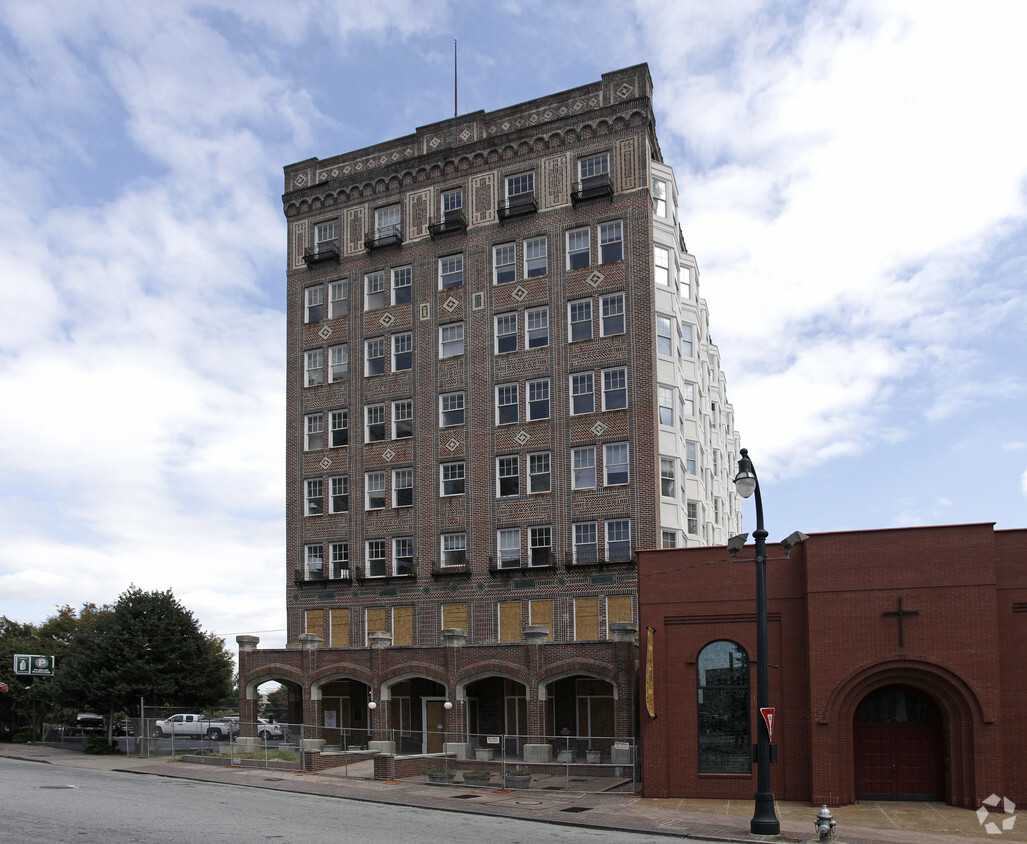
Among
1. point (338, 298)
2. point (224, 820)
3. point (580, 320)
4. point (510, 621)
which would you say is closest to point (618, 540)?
point (510, 621)

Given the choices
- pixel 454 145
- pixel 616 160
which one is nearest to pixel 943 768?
pixel 616 160

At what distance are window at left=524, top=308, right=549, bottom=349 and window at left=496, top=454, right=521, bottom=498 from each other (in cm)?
526

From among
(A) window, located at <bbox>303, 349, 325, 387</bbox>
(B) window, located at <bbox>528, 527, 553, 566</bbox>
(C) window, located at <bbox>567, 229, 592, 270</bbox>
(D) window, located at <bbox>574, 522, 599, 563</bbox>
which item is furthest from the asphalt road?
(C) window, located at <bbox>567, 229, 592, 270</bbox>

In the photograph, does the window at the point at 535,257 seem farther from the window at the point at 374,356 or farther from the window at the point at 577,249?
the window at the point at 374,356

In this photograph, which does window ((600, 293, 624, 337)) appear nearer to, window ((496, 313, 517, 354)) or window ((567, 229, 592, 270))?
window ((567, 229, 592, 270))

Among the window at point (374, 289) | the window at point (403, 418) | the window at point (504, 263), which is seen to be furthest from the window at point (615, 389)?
the window at point (374, 289)

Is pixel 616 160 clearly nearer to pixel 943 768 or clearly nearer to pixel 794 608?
pixel 794 608

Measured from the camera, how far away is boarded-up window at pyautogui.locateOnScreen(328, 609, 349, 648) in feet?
157

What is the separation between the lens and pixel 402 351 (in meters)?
48.8

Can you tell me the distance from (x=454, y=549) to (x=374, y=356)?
1072cm

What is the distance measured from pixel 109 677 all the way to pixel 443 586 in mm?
15944

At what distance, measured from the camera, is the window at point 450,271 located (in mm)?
48000

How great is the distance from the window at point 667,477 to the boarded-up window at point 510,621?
8030mm

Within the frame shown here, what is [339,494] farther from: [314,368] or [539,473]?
[539,473]
